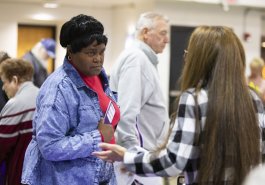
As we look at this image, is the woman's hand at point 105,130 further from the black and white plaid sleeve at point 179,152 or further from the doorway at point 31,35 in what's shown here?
the doorway at point 31,35

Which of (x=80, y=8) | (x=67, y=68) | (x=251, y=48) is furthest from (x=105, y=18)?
(x=67, y=68)

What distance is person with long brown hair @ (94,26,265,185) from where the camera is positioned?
1848 mm

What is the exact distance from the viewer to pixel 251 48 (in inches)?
387

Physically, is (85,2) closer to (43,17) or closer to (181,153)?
(43,17)

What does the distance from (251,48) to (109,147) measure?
8250mm

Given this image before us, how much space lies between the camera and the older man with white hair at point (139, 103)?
10.3ft

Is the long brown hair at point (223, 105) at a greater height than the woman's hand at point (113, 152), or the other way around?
the long brown hair at point (223, 105)

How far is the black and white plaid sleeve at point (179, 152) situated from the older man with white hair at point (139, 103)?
1.17 metres

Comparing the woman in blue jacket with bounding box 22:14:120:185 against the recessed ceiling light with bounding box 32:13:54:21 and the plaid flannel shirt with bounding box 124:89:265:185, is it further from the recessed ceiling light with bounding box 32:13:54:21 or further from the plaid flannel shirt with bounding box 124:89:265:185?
the recessed ceiling light with bounding box 32:13:54:21

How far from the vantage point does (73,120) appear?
90.2 inches

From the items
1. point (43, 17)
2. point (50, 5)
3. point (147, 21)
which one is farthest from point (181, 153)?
point (43, 17)

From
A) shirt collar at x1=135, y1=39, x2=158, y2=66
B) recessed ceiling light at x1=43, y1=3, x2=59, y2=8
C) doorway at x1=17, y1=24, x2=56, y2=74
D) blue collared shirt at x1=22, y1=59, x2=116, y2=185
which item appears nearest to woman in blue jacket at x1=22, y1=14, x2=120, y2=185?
blue collared shirt at x1=22, y1=59, x2=116, y2=185

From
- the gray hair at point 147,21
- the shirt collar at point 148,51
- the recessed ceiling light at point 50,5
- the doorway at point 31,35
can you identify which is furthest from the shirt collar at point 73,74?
the doorway at point 31,35

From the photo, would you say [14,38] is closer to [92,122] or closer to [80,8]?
[80,8]
